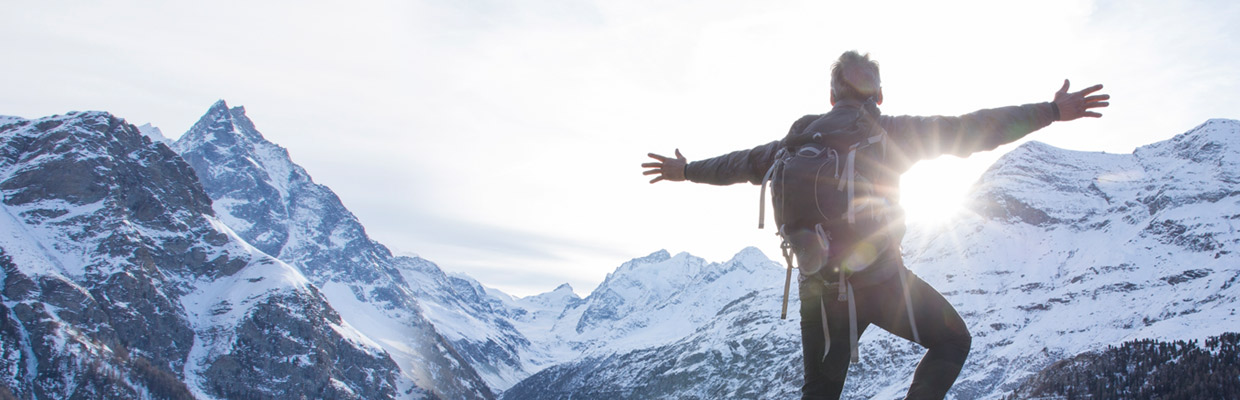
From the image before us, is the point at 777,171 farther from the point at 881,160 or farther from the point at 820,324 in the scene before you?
the point at 820,324

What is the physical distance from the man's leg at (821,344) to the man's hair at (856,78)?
61.7 inches

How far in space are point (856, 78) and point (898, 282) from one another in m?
1.68

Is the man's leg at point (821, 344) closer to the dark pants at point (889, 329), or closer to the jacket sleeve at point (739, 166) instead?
the dark pants at point (889, 329)

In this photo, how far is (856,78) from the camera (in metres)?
7.01

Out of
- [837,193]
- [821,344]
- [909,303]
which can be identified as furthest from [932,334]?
[837,193]

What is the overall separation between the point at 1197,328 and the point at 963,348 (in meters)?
226

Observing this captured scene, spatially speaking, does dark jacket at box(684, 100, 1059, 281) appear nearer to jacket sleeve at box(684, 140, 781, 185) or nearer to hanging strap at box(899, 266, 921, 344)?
hanging strap at box(899, 266, 921, 344)

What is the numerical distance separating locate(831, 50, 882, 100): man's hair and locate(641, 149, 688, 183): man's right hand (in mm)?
1897

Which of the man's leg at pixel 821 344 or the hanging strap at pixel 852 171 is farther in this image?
the man's leg at pixel 821 344

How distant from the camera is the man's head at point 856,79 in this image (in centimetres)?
699

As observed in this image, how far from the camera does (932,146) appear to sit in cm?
666

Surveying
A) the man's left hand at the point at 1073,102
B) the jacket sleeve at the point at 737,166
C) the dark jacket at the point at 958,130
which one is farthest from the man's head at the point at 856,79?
the man's left hand at the point at 1073,102

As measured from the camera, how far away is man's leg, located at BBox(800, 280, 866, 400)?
6.53 metres

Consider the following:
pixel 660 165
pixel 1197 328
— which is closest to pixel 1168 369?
pixel 1197 328
